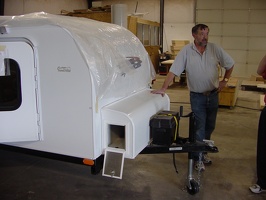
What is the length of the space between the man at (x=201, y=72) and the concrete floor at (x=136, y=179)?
33cm

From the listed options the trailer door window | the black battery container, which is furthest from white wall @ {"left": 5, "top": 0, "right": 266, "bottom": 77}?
the black battery container

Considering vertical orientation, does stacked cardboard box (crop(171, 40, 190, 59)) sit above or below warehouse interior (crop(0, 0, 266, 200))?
above

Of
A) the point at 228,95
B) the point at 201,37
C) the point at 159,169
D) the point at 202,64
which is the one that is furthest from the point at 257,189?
the point at 228,95

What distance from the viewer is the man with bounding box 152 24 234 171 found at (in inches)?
128

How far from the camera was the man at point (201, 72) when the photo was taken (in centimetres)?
325

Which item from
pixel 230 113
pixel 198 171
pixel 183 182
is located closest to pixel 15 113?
pixel 183 182

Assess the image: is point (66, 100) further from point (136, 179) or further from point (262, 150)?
point (262, 150)

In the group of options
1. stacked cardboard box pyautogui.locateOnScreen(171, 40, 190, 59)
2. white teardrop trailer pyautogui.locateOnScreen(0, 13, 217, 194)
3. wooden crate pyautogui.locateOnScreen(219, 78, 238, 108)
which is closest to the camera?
white teardrop trailer pyautogui.locateOnScreen(0, 13, 217, 194)

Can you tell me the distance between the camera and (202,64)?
128 inches

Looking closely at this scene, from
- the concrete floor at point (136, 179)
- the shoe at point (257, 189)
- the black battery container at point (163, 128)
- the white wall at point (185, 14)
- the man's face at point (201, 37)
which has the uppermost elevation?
the white wall at point (185, 14)

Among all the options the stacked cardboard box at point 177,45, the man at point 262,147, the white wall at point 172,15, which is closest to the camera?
the man at point 262,147

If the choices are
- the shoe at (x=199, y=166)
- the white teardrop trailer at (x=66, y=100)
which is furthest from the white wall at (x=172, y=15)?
the white teardrop trailer at (x=66, y=100)

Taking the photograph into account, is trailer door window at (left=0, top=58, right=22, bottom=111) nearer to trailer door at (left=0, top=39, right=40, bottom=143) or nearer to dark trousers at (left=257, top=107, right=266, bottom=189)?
trailer door at (left=0, top=39, right=40, bottom=143)

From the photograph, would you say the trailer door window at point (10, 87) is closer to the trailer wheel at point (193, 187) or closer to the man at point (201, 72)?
the man at point (201, 72)
